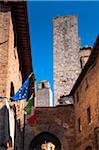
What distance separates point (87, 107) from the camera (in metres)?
19.4

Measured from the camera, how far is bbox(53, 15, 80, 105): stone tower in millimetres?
33406

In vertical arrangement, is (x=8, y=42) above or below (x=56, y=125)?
above

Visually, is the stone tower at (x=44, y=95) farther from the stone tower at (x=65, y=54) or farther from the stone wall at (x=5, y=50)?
the stone wall at (x=5, y=50)

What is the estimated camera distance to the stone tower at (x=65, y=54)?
33.4 m

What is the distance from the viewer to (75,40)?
117 ft

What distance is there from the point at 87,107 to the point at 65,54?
16.3 m

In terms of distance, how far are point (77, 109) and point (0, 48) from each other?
10.3 metres

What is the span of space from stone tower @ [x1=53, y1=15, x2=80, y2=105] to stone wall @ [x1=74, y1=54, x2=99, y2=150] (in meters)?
11.0

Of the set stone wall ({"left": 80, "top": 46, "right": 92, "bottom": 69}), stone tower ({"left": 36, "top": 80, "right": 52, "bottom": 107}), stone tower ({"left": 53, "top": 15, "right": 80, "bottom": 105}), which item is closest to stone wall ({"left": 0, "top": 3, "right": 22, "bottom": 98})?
stone tower ({"left": 53, "top": 15, "right": 80, "bottom": 105})

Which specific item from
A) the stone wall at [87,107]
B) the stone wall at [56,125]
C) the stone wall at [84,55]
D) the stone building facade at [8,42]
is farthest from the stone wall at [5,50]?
the stone wall at [84,55]

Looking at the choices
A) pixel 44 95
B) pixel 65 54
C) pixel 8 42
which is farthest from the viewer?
pixel 44 95

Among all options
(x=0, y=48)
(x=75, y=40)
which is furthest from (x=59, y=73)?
(x=0, y=48)

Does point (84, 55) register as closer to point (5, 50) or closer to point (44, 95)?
point (44, 95)

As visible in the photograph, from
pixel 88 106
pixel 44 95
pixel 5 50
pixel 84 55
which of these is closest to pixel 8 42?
pixel 5 50
